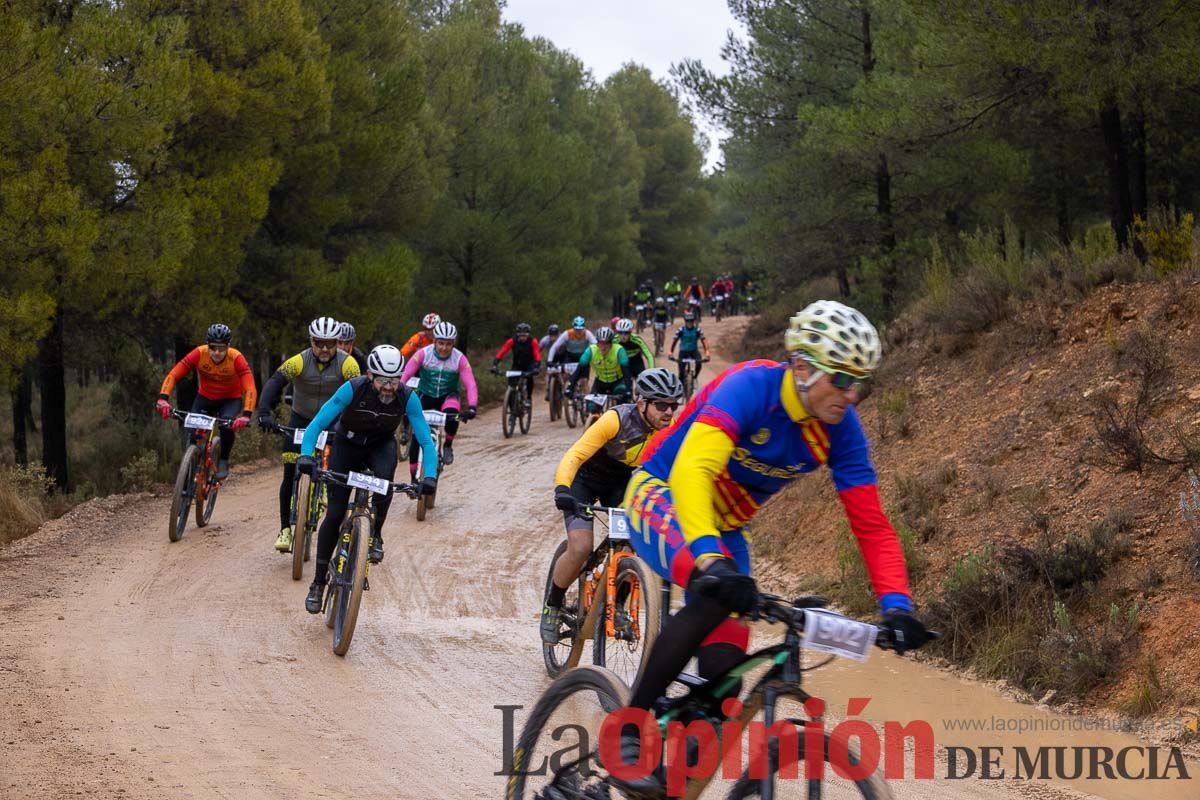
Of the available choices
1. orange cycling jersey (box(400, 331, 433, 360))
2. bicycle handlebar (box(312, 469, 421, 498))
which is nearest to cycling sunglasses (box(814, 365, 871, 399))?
bicycle handlebar (box(312, 469, 421, 498))

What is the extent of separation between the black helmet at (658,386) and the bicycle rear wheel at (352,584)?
2255mm

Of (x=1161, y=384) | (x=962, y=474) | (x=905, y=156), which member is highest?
(x=905, y=156)

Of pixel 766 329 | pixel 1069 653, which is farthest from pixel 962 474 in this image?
pixel 766 329

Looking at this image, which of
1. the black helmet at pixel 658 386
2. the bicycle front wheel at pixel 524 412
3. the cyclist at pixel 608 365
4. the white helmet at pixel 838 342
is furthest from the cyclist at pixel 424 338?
the white helmet at pixel 838 342

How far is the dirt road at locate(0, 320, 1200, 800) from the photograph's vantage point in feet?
19.3

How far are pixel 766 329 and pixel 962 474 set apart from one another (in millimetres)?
28158

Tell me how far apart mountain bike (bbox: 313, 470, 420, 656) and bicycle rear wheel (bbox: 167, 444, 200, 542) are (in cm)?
409

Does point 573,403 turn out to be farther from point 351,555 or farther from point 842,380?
point 842,380

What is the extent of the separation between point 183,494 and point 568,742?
8966 millimetres

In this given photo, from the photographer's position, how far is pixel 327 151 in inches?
882

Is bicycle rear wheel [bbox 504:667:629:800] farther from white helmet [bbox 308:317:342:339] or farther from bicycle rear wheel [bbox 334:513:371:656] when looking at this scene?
white helmet [bbox 308:317:342:339]

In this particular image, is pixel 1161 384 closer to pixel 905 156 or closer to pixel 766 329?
pixel 905 156

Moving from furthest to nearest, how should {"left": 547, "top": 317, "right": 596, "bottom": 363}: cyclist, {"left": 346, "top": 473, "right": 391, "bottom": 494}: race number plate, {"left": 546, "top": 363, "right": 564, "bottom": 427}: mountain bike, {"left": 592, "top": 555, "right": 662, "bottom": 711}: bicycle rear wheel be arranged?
1. {"left": 546, "top": 363, "right": 564, "bottom": 427}: mountain bike
2. {"left": 547, "top": 317, "right": 596, "bottom": 363}: cyclist
3. {"left": 346, "top": 473, "right": 391, "bottom": 494}: race number plate
4. {"left": 592, "top": 555, "right": 662, "bottom": 711}: bicycle rear wheel

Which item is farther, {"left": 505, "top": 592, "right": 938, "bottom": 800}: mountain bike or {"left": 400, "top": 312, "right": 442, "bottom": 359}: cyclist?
{"left": 400, "top": 312, "right": 442, "bottom": 359}: cyclist
